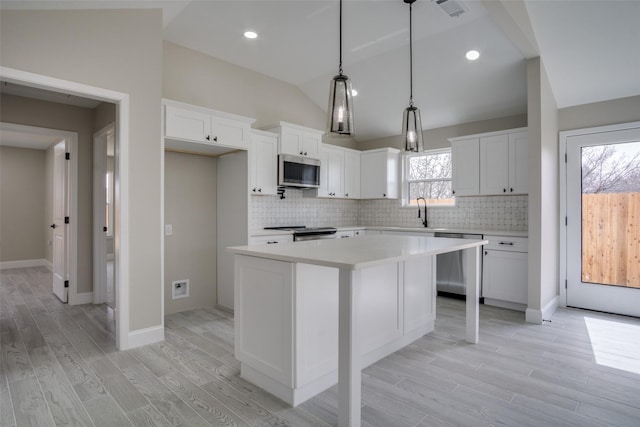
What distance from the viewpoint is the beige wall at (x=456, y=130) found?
4696mm

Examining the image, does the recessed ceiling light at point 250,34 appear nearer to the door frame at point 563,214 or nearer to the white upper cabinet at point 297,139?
the white upper cabinet at point 297,139

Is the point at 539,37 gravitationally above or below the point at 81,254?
Answer: above

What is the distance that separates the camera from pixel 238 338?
243cm

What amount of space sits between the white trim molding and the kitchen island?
45.2 inches

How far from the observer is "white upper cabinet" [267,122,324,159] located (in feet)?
15.0

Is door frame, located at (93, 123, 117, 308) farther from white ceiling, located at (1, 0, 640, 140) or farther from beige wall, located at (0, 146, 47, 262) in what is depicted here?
beige wall, located at (0, 146, 47, 262)

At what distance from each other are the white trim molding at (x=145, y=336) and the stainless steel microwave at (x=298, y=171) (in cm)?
223

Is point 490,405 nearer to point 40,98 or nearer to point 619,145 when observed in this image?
point 619,145

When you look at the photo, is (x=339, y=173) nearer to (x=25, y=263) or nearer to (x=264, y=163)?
(x=264, y=163)

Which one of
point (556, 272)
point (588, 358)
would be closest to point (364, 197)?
point (556, 272)

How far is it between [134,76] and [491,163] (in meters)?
4.16

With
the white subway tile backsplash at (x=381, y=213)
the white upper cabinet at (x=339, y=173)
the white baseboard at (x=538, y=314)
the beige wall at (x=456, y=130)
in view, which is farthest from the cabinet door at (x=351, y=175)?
the white baseboard at (x=538, y=314)

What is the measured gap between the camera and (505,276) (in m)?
4.21

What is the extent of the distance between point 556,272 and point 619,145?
1.60 meters
